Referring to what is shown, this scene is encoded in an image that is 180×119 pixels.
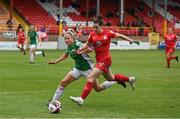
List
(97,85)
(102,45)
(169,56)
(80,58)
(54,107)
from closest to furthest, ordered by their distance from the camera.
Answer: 1. (54,107)
2. (80,58)
3. (102,45)
4. (97,85)
5. (169,56)

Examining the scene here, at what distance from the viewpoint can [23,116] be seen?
12734mm

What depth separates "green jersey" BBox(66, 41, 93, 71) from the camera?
47.9ft

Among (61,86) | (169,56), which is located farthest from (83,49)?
(169,56)

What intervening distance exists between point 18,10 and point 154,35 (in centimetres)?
1393

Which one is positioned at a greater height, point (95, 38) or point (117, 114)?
point (95, 38)

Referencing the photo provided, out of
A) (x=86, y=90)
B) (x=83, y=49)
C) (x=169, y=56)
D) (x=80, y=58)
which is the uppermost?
(x=83, y=49)

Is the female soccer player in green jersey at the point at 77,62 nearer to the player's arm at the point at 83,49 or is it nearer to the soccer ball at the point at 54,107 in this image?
the player's arm at the point at 83,49

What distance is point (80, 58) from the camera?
14.6m

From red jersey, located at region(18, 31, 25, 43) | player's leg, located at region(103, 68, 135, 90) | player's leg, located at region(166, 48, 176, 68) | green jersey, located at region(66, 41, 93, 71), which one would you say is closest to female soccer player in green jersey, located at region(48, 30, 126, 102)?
green jersey, located at region(66, 41, 93, 71)

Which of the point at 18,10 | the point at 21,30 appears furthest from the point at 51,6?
the point at 21,30

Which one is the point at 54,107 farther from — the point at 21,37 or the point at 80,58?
the point at 21,37

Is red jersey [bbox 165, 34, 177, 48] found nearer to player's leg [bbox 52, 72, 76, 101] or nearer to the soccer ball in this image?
player's leg [bbox 52, 72, 76, 101]

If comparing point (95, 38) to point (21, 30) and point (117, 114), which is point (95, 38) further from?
point (21, 30)

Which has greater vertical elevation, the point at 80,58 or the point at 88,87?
the point at 80,58
